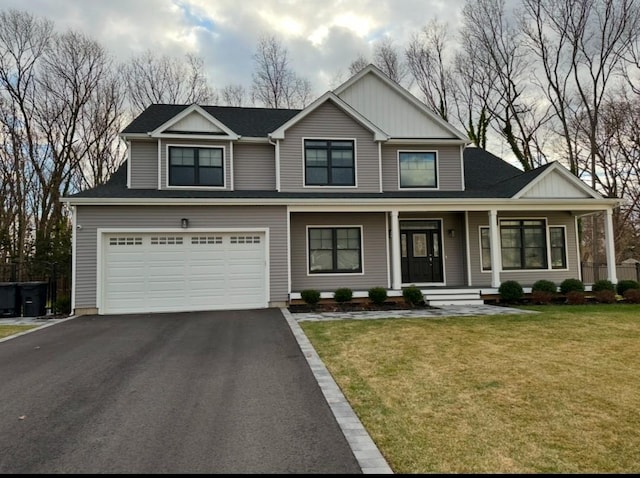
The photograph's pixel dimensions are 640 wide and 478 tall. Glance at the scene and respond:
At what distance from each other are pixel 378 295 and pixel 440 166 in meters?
5.48

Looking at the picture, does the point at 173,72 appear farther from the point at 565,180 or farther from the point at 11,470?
the point at 11,470

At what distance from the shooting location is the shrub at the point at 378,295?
456 inches

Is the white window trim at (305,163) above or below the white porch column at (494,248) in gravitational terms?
above

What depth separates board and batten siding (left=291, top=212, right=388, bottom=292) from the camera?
12648mm

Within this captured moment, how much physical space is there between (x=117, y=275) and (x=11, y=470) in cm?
863

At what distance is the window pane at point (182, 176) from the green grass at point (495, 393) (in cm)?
709

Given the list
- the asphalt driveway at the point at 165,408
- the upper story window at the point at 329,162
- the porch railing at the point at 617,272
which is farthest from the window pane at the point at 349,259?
the porch railing at the point at 617,272

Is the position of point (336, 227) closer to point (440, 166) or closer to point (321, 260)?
point (321, 260)

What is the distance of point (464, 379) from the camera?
16.1 ft

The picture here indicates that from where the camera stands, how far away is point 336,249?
1294 centimetres

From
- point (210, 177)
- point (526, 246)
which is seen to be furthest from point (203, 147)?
point (526, 246)

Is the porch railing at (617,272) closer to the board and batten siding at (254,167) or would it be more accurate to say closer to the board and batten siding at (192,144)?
the board and batten siding at (254,167)

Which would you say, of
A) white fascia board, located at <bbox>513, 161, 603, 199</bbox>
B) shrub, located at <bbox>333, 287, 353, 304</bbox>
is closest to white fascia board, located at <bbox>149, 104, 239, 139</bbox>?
shrub, located at <bbox>333, 287, 353, 304</bbox>

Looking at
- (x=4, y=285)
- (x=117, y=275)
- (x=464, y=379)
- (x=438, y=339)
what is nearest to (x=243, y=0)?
(x=117, y=275)
